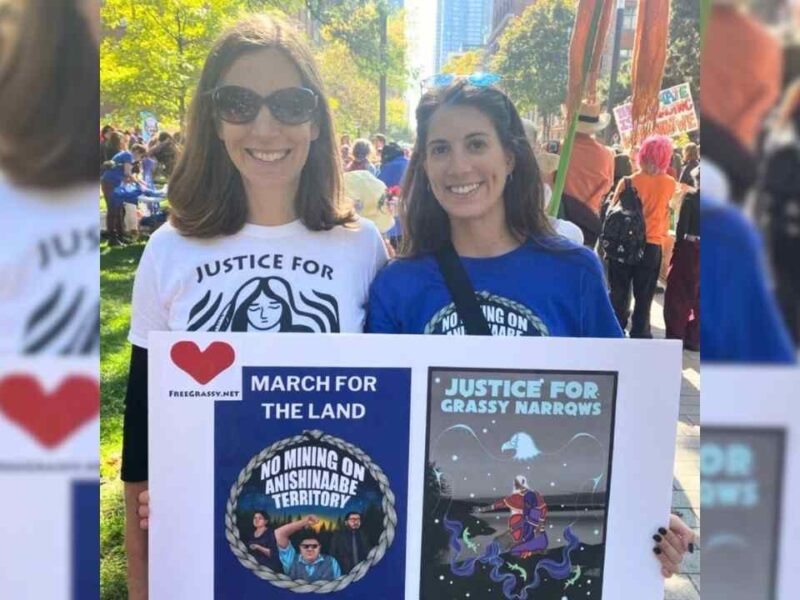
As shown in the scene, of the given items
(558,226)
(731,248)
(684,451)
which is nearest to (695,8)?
(558,226)

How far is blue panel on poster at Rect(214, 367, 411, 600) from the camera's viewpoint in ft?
3.72

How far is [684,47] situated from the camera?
120 centimetres

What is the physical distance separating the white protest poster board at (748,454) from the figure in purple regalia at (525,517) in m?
0.31

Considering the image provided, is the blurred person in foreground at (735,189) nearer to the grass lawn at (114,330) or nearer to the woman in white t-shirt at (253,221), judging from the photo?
the woman in white t-shirt at (253,221)

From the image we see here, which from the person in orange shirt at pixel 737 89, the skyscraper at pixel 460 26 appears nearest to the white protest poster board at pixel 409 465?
the person in orange shirt at pixel 737 89

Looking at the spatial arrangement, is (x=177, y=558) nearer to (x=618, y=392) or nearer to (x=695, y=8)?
(x=618, y=392)

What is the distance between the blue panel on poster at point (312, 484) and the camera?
1133 mm

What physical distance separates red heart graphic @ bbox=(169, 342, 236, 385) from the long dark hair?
35 centimetres

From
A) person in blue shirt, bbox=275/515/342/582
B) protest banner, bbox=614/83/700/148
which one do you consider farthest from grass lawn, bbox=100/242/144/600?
protest banner, bbox=614/83/700/148

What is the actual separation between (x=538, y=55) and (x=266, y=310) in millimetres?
625

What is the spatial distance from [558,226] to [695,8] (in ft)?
1.34

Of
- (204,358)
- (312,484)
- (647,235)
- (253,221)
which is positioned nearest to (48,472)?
(204,358)

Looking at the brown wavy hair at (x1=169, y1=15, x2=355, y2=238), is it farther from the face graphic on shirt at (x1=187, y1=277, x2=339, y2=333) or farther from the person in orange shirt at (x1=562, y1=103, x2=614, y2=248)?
the person in orange shirt at (x1=562, y1=103, x2=614, y2=248)

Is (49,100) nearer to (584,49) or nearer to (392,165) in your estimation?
(392,165)
